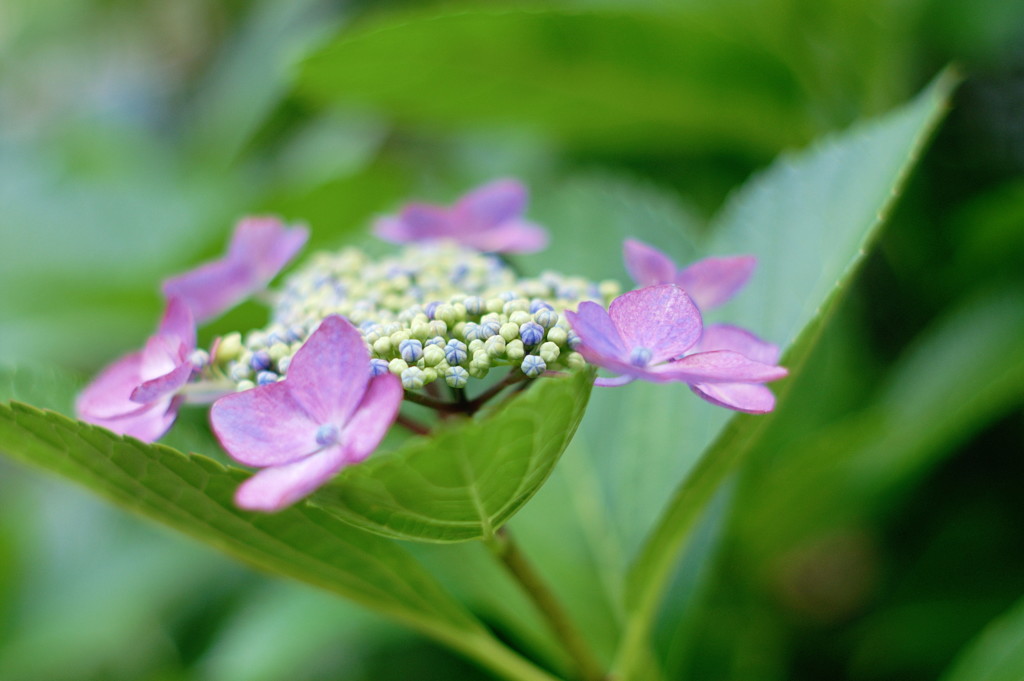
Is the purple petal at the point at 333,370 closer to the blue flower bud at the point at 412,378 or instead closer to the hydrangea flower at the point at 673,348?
the blue flower bud at the point at 412,378

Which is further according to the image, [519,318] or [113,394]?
[113,394]

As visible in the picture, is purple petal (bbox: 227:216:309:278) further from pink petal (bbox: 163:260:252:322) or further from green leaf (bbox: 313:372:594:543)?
green leaf (bbox: 313:372:594:543)

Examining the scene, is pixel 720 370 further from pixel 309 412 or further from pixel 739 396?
pixel 309 412

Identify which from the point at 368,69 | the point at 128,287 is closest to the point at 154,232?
the point at 128,287

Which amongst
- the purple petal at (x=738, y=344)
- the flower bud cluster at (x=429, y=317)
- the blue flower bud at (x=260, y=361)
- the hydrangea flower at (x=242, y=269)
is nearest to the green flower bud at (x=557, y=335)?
the flower bud cluster at (x=429, y=317)

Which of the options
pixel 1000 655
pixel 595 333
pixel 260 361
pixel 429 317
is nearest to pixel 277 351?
pixel 260 361

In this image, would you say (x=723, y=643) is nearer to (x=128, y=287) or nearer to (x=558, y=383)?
(x=558, y=383)
